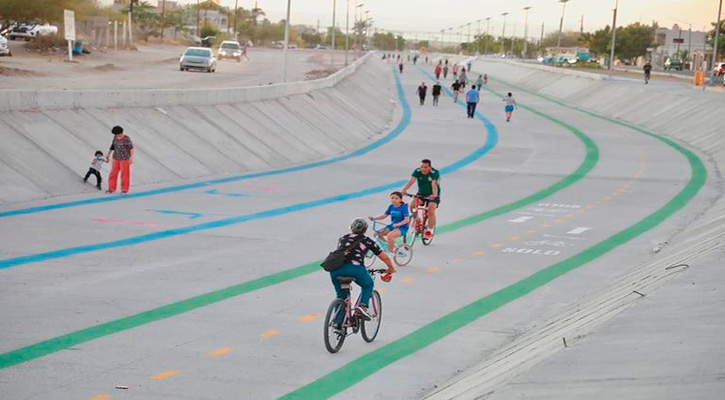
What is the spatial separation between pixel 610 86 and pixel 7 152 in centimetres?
5814

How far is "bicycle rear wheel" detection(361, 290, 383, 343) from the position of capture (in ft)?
42.9

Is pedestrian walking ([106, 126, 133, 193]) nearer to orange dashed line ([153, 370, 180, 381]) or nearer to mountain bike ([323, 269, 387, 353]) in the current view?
mountain bike ([323, 269, 387, 353])

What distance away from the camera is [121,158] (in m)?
25.3

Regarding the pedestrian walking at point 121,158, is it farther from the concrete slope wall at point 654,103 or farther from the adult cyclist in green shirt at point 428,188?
the concrete slope wall at point 654,103

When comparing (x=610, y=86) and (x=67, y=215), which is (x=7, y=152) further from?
(x=610, y=86)

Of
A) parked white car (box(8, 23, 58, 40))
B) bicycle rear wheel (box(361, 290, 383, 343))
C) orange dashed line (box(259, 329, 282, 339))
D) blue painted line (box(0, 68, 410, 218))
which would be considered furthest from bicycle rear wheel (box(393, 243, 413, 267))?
parked white car (box(8, 23, 58, 40))

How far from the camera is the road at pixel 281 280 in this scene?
11.6m

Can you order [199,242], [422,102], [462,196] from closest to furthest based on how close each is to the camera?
[199,242] < [462,196] < [422,102]

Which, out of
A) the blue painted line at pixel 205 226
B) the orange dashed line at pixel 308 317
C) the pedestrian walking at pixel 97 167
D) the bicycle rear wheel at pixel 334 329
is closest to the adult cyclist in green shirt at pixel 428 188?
the blue painted line at pixel 205 226

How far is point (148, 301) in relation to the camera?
14789 millimetres

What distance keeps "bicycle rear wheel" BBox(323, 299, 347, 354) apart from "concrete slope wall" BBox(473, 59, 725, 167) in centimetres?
3092

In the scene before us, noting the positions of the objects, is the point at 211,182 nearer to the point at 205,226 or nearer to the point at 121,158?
the point at 121,158

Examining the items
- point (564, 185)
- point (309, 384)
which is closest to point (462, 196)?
point (564, 185)

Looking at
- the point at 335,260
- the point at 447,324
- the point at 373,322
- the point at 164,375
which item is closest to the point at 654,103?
the point at 447,324
